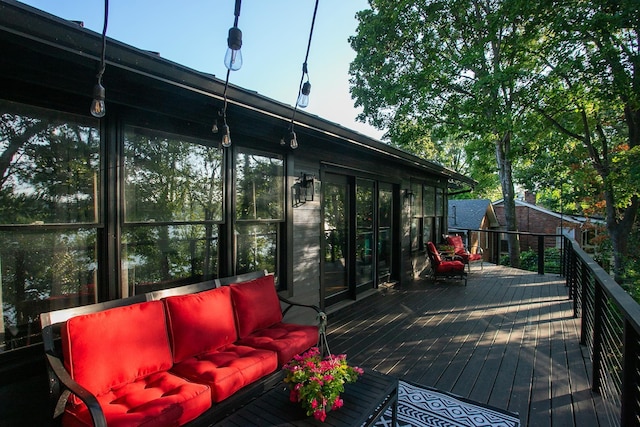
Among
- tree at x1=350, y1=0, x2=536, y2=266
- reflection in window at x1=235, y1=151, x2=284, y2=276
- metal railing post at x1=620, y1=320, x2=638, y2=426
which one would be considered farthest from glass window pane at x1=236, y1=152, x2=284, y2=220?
tree at x1=350, y1=0, x2=536, y2=266

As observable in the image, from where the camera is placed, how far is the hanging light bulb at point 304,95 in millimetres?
2533

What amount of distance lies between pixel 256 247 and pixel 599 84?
31.4ft

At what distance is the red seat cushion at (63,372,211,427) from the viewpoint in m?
1.66

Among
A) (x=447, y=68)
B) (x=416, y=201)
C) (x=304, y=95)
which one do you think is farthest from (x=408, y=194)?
(x=447, y=68)

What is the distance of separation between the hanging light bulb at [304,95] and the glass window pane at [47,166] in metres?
1.43

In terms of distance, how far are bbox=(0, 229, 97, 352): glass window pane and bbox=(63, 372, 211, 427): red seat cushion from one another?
2.06 feet

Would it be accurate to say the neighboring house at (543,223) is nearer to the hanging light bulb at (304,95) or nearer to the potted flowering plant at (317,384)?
the hanging light bulb at (304,95)

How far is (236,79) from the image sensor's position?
2818 millimetres

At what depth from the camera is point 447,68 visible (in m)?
9.99

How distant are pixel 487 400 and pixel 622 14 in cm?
869

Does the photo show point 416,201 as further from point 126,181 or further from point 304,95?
point 126,181

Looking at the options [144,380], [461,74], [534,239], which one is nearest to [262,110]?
[144,380]

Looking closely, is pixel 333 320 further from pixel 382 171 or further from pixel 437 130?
pixel 437 130

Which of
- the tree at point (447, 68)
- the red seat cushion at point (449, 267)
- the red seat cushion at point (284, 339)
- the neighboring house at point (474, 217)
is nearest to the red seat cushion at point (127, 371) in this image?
the red seat cushion at point (284, 339)
